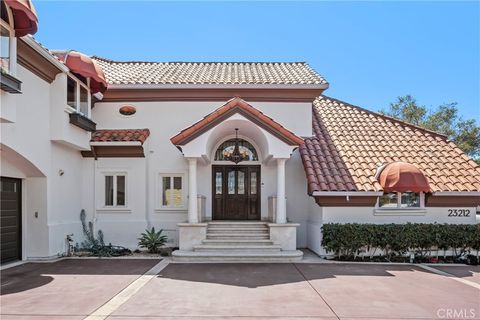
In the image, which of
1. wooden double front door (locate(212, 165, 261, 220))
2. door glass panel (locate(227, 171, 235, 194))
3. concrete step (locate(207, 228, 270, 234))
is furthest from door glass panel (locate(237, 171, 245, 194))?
concrete step (locate(207, 228, 270, 234))

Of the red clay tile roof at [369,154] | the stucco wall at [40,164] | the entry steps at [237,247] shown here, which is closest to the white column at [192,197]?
the entry steps at [237,247]

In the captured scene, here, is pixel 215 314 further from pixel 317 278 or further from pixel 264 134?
pixel 264 134

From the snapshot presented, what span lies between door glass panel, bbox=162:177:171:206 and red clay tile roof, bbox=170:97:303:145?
327cm

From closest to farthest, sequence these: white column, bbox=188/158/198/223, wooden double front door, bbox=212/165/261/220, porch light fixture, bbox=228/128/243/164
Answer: white column, bbox=188/158/198/223 < porch light fixture, bbox=228/128/243/164 < wooden double front door, bbox=212/165/261/220

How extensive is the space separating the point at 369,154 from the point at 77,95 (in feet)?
40.5

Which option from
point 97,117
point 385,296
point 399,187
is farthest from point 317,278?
point 97,117

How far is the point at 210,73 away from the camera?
749 inches

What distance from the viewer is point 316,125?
18.2 m

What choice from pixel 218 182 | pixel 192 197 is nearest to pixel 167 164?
pixel 218 182

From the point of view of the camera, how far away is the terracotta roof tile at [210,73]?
17016 millimetres

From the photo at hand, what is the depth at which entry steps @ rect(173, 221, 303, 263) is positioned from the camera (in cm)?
1339

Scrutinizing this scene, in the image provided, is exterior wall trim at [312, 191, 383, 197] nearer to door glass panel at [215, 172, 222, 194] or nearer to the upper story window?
door glass panel at [215, 172, 222, 194]

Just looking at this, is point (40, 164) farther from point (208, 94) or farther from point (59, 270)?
point (208, 94)

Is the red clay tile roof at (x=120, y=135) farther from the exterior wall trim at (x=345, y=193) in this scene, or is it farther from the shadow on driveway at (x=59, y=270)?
the exterior wall trim at (x=345, y=193)
